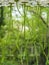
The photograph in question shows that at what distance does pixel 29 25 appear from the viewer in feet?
5.00

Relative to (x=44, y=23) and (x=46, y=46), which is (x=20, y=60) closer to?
(x=46, y=46)

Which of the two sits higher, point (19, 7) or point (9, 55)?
point (19, 7)

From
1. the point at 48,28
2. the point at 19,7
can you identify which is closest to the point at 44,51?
the point at 48,28

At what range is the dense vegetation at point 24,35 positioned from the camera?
4.94 feet

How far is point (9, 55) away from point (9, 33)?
0.20 meters

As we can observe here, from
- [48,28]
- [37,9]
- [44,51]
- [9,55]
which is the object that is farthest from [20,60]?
[37,9]

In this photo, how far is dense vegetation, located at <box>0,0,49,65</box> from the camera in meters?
1.50

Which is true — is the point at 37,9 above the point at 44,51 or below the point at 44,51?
above

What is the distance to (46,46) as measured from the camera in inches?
58.9

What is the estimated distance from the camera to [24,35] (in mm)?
1521

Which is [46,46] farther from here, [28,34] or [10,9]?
[10,9]

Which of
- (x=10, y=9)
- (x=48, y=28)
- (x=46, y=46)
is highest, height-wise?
(x=10, y=9)

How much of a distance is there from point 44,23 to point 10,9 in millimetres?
334

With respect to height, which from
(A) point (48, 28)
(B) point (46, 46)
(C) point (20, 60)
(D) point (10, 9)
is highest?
(D) point (10, 9)
